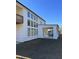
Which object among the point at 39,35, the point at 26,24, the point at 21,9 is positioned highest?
the point at 21,9

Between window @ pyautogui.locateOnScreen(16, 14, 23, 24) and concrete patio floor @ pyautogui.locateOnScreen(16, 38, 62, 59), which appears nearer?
concrete patio floor @ pyautogui.locateOnScreen(16, 38, 62, 59)

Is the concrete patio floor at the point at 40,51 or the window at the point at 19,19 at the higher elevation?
the window at the point at 19,19

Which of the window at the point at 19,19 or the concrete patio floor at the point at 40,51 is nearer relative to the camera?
the concrete patio floor at the point at 40,51

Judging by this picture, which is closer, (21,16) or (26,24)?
(21,16)

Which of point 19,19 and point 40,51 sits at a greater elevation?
point 19,19

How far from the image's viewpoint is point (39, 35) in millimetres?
11664

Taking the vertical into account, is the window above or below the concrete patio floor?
above

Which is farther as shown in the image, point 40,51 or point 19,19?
point 19,19
